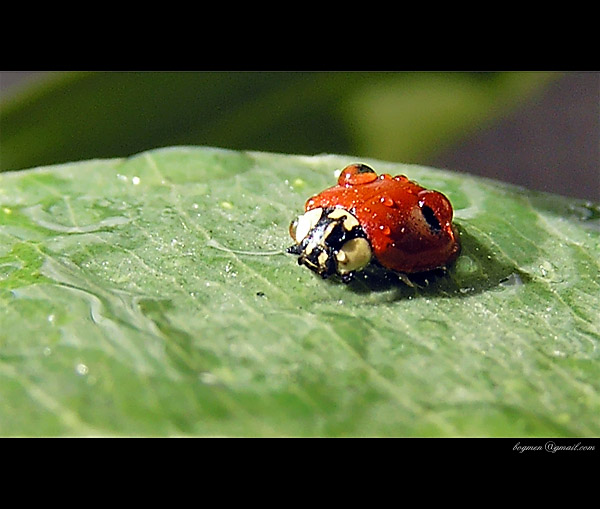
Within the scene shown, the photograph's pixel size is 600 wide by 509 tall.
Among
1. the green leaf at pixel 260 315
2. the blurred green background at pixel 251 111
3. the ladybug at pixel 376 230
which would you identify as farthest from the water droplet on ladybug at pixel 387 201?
the blurred green background at pixel 251 111

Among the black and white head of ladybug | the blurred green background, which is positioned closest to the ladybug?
the black and white head of ladybug

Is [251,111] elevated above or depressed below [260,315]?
below

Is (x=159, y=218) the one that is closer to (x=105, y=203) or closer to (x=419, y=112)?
(x=105, y=203)

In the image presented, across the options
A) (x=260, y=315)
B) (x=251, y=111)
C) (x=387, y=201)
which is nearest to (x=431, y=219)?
(x=387, y=201)

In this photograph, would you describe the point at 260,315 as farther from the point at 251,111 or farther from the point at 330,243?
the point at 251,111

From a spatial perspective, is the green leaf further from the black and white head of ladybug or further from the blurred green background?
the blurred green background

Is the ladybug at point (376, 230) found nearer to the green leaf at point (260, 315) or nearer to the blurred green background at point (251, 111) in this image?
the green leaf at point (260, 315)
